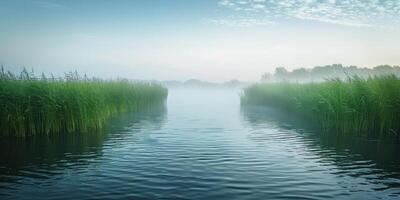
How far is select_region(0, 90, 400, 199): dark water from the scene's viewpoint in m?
10.5

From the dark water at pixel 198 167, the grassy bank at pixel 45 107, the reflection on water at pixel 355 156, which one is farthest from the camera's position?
the grassy bank at pixel 45 107

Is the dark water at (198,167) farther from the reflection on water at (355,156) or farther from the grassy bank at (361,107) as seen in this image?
the grassy bank at (361,107)

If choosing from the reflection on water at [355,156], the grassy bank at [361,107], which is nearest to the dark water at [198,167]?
the reflection on water at [355,156]

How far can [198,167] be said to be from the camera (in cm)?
1354

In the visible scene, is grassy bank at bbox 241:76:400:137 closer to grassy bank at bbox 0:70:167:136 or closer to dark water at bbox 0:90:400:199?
dark water at bbox 0:90:400:199

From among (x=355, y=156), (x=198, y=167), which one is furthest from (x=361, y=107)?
(x=198, y=167)

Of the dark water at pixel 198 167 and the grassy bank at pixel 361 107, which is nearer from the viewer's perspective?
the dark water at pixel 198 167

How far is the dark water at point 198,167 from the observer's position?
10523 mm

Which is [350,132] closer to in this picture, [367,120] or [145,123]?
[367,120]

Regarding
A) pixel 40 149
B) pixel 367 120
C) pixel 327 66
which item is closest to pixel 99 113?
pixel 40 149

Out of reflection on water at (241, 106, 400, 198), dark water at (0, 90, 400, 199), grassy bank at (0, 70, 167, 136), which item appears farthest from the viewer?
grassy bank at (0, 70, 167, 136)

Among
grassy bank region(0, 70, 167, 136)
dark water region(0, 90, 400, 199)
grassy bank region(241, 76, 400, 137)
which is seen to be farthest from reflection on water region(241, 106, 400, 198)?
grassy bank region(0, 70, 167, 136)

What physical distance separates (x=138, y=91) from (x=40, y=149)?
2448 centimetres

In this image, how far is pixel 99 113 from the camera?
24.5m
